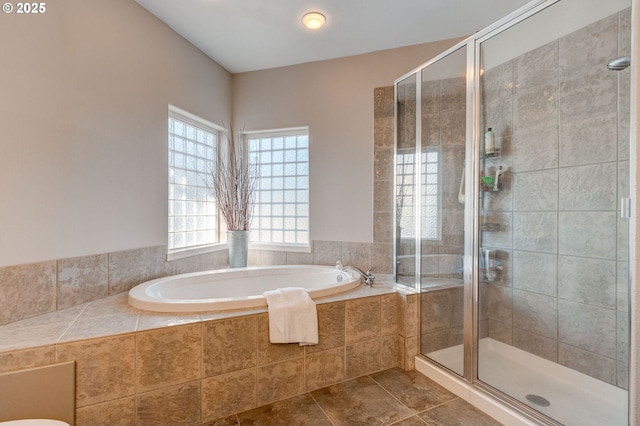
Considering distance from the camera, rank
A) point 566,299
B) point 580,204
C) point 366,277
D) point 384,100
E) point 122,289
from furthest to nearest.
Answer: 1. point 384,100
2. point 366,277
3. point 122,289
4. point 566,299
5. point 580,204

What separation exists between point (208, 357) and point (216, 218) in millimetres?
1888

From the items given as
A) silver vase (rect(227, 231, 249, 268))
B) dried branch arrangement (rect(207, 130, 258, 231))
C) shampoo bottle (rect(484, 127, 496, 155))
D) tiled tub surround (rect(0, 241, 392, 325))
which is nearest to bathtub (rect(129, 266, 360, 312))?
tiled tub surround (rect(0, 241, 392, 325))

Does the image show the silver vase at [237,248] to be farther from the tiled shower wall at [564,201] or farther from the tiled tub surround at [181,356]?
the tiled shower wall at [564,201]

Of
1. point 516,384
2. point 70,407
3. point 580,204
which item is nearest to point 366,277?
point 516,384

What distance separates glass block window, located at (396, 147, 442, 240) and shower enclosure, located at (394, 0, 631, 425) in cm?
1

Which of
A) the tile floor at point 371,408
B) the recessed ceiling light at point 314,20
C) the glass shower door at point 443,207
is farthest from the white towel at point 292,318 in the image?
the recessed ceiling light at point 314,20

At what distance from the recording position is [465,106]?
1.96m

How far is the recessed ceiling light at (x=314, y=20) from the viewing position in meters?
2.24

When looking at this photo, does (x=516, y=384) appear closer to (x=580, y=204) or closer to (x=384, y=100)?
(x=580, y=204)

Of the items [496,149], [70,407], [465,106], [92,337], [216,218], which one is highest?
[465,106]

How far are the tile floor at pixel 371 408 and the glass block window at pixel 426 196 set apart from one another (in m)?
1.07

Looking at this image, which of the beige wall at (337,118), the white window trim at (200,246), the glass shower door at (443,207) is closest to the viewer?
the glass shower door at (443,207)

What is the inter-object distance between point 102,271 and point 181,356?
922 millimetres

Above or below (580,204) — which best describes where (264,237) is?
below
